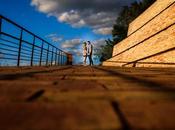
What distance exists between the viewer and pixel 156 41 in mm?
10766

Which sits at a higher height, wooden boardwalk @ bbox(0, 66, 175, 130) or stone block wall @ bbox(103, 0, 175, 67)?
stone block wall @ bbox(103, 0, 175, 67)

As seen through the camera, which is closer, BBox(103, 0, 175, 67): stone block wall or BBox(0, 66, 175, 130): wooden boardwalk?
BBox(0, 66, 175, 130): wooden boardwalk

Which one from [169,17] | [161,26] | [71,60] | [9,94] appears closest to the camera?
[9,94]

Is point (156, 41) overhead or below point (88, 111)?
overhead

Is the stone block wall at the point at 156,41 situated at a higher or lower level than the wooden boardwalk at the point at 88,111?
higher

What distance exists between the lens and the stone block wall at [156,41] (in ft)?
30.2

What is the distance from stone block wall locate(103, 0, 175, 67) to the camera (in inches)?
362

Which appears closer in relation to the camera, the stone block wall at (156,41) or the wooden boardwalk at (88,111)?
the wooden boardwalk at (88,111)

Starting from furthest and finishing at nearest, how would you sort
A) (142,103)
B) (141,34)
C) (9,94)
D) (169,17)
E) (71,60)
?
(71,60)
(141,34)
(169,17)
(9,94)
(142,103)

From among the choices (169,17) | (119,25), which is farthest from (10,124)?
(119,25)

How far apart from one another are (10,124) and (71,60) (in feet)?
85.5

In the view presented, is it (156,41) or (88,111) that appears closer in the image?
(88,111)

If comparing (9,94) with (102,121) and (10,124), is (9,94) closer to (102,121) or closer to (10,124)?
(10,124)

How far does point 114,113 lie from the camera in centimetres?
99
